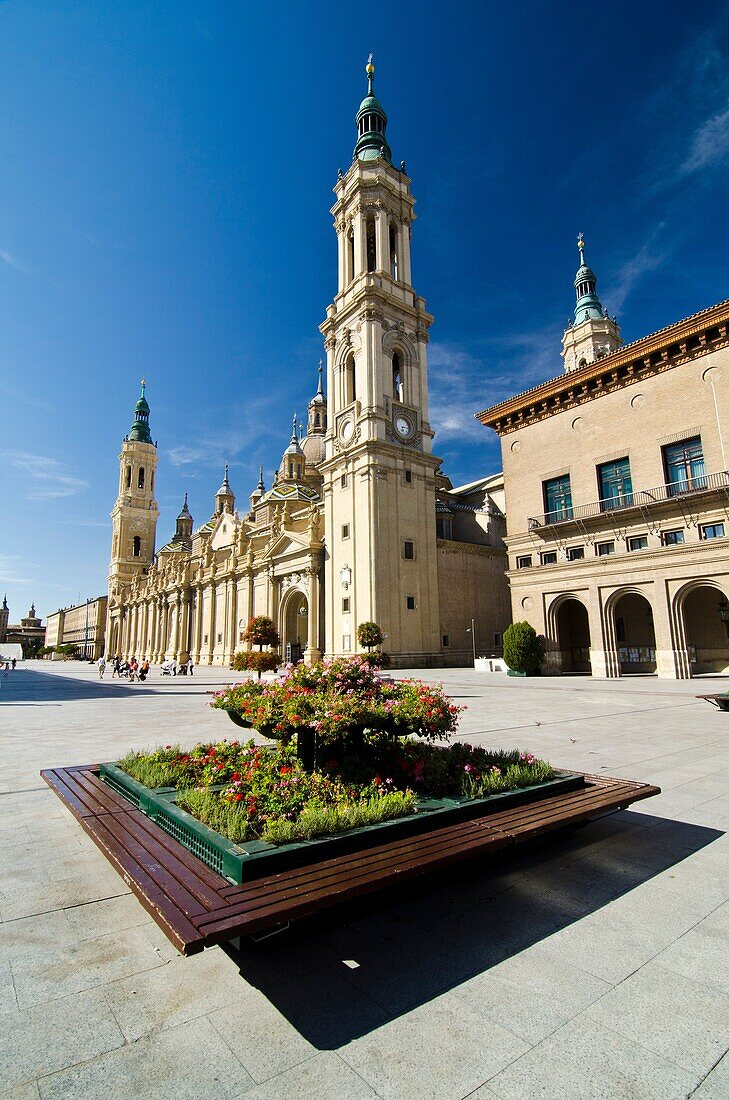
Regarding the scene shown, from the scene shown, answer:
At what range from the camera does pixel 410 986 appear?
3.06 meters

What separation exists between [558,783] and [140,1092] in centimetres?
406

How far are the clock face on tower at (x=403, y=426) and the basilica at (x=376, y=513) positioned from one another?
131 mm

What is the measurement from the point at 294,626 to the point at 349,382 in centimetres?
2293

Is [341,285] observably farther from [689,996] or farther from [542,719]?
[689,996]

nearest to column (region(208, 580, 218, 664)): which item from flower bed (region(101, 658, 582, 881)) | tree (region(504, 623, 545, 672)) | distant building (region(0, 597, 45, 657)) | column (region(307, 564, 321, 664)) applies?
column (region(307, 564, 321, 664))

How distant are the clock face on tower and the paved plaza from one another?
135ft

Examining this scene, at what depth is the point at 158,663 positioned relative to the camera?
273 feet

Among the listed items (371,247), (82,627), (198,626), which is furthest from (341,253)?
(82,627)

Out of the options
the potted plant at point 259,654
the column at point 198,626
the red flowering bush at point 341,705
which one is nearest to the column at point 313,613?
the potted plant at point 259,654

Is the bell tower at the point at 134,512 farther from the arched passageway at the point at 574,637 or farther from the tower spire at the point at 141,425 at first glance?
the arched passageway at the point at 574,637

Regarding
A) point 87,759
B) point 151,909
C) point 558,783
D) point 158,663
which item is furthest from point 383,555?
point 158,663

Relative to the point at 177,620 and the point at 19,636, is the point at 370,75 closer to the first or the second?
the point at 177,620

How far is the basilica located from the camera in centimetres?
4209

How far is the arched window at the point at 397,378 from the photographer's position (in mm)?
47216
